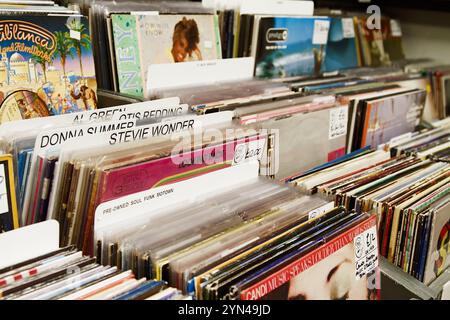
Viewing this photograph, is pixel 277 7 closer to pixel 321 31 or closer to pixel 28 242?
pixel 321 31

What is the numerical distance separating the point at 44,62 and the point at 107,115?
9.3 inches

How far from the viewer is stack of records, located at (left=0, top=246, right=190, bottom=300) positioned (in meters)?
0.71

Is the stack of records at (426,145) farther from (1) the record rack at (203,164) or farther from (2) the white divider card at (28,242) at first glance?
(2) the white divider card at (28,242)

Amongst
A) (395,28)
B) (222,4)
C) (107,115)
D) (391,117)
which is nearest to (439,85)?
(395,28)

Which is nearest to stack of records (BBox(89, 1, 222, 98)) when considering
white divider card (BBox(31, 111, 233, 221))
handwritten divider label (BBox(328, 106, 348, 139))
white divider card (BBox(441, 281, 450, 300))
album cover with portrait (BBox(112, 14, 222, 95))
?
album cover with portrait (BBox(112, 14, 222, 95))

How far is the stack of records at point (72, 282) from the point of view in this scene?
706 mm

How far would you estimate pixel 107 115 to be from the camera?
109 cm

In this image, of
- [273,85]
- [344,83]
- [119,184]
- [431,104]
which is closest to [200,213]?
[119,184]

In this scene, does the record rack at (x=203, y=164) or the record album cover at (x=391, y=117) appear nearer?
the record rack at (x=203, y=164)

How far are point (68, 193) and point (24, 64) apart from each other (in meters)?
0.41

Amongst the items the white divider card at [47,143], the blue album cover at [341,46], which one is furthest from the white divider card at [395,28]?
the white divider card at [47,143]

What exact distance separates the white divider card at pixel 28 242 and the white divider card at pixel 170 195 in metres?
0.07

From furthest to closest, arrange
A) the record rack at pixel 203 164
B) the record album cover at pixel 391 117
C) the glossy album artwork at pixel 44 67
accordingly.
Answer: the record album cover at pixel 391 117
the glossy album artwork at pixel 44 67
the record rack at pixel 203 164

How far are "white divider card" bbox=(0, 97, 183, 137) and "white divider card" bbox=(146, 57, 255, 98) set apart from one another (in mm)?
173
